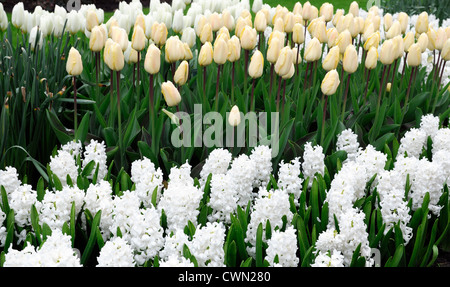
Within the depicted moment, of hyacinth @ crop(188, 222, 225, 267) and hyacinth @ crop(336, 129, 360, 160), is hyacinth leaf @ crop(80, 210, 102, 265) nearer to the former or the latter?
hyacinth @ crop(188, 222, 225, 267)

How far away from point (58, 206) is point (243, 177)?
2.87 ft

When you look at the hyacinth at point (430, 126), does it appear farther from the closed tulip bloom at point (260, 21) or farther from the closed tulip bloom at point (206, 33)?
the closed tulip bloom at point (206, 33)

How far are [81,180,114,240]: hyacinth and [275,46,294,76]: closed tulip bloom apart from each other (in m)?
1.30

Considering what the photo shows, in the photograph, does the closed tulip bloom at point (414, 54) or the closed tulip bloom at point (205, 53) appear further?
the closed tulip bloom at point (414, 54)

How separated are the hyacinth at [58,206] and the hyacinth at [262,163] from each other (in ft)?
2.99

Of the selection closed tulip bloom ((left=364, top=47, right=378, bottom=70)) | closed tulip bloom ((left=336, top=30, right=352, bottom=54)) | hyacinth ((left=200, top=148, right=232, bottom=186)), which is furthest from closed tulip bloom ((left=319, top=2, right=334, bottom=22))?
hyacinth ((left=200, top=148, right=232, bottom=186))

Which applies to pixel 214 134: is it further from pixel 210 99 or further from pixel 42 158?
pixel 42 158

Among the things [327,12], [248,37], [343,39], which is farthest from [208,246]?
[327,12]

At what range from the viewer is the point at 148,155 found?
315cm

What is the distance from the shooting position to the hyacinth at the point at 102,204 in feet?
7.81

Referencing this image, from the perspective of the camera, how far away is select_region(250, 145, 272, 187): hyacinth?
9.30 ft

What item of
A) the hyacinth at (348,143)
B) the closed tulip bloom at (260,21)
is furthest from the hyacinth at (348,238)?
the closed tulip bloom at (260,21)

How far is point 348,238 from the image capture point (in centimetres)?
224

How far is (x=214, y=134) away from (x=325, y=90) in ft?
2.31
